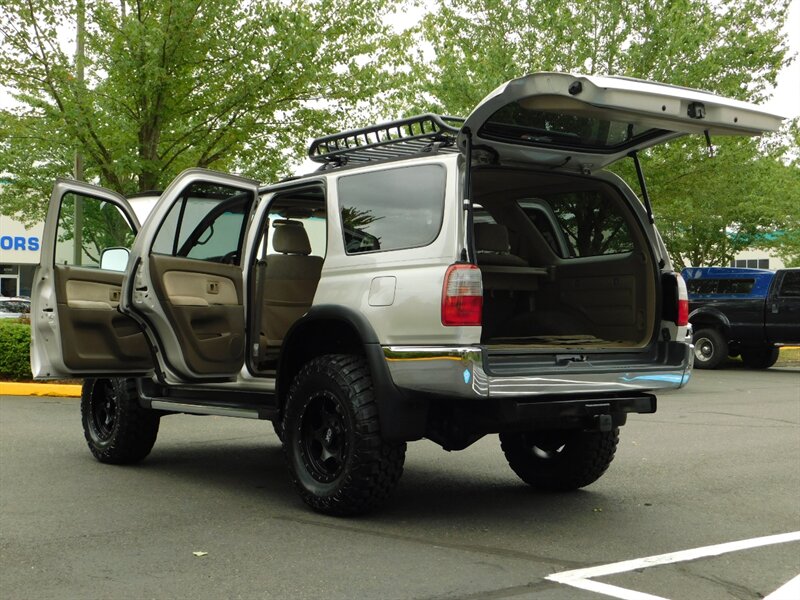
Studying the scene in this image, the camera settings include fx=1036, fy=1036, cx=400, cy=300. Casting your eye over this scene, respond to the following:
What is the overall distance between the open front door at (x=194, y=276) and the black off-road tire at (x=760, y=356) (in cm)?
1655

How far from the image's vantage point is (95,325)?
305 inches

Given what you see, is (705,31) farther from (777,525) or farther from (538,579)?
(538,579)

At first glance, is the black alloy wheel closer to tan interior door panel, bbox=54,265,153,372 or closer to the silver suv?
the silver suv

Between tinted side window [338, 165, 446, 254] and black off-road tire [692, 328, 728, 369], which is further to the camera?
black off-road tire [692, 328, 728, 369]

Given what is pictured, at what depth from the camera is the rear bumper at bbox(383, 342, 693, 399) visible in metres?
5.48

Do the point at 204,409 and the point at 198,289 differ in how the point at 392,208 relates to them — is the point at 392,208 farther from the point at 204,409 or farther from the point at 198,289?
the point at 204,409

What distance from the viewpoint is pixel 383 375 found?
582cm

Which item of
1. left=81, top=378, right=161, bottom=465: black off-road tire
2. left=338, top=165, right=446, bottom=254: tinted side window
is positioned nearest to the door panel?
left=81, top=378, right=161, bottom=465: black off-road tire

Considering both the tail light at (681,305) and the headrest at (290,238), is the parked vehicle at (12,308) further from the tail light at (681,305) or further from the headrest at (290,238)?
the tail light at (681,305)

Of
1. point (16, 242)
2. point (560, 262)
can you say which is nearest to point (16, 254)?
point (16, 242)

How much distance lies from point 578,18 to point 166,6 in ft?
30.4

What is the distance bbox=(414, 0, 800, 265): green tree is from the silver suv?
1247 cm

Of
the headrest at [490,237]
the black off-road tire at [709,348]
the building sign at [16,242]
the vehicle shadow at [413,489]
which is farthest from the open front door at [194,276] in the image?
the building sign at [16,242]

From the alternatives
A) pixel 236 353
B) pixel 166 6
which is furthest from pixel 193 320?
pixel 166 6
